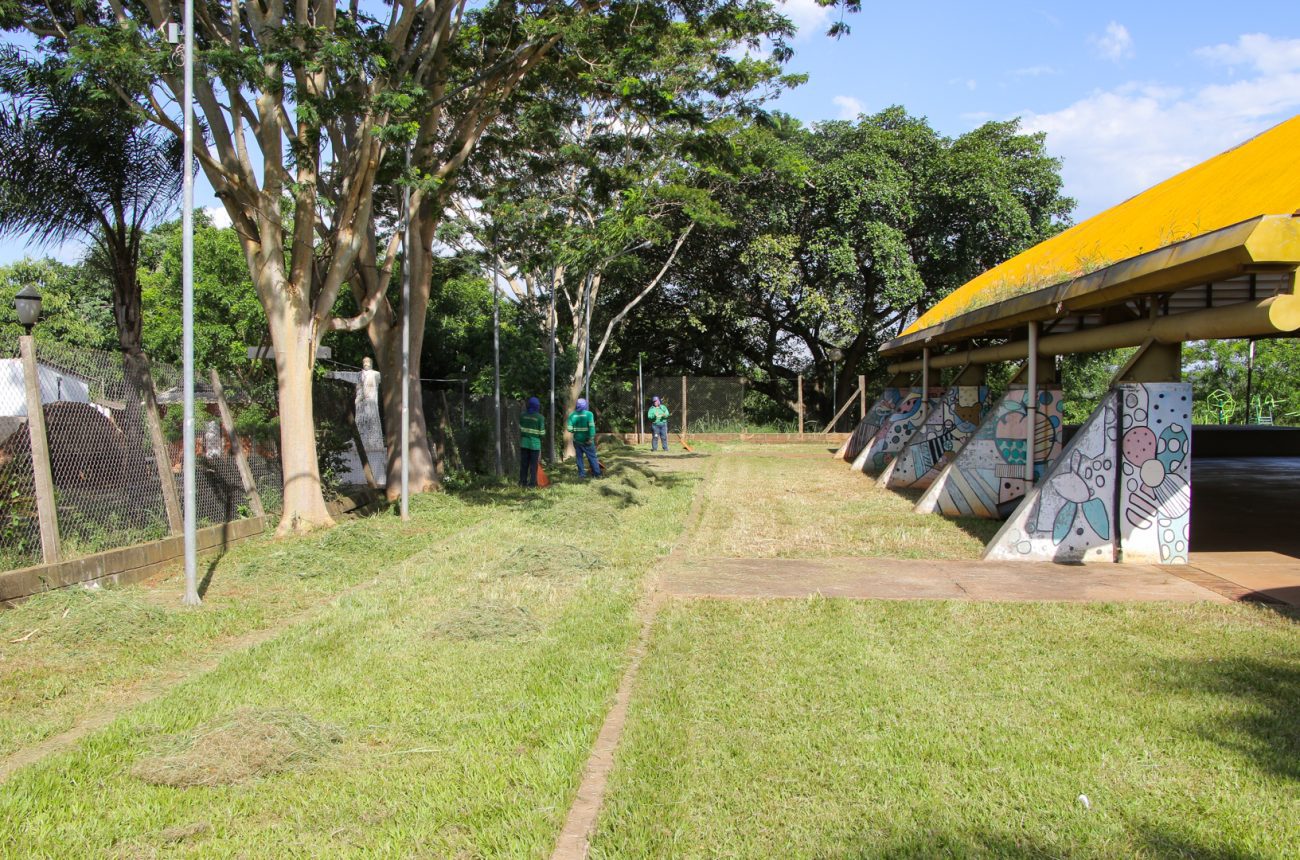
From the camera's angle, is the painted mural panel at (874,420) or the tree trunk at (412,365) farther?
the painted mural panel at (874,420)

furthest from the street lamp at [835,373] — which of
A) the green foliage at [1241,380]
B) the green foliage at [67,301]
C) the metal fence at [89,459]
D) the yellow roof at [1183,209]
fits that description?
the green foliage at [67,301]

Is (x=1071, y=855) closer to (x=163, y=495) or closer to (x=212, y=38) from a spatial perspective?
(x=163, y=495)

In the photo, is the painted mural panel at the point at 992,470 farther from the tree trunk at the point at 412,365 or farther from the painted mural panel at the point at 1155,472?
the tree trunk at the point at 412,365

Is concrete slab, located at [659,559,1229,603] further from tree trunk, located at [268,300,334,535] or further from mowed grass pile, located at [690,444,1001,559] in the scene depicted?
tree trunk, located at [268,300,334,535]

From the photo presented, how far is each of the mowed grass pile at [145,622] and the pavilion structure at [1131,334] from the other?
667 cm

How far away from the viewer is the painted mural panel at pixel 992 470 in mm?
11945

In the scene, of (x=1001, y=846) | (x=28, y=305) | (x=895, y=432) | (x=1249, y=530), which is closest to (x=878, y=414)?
(x=895, y=432)

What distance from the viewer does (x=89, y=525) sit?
27.9 ft

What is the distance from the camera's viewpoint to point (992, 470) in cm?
1224

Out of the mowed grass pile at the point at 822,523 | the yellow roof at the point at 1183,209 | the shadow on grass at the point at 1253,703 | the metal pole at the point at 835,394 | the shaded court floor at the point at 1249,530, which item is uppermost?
the yellow roof at the point at 1183,209

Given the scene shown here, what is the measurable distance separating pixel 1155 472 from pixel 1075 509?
78cm

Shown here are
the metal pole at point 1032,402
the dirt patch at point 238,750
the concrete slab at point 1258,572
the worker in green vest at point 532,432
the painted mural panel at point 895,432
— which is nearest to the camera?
the dirt patch at point 238,750

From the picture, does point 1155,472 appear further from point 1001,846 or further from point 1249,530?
point 1001,846

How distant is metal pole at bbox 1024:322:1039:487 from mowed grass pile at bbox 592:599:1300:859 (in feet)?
14.4
